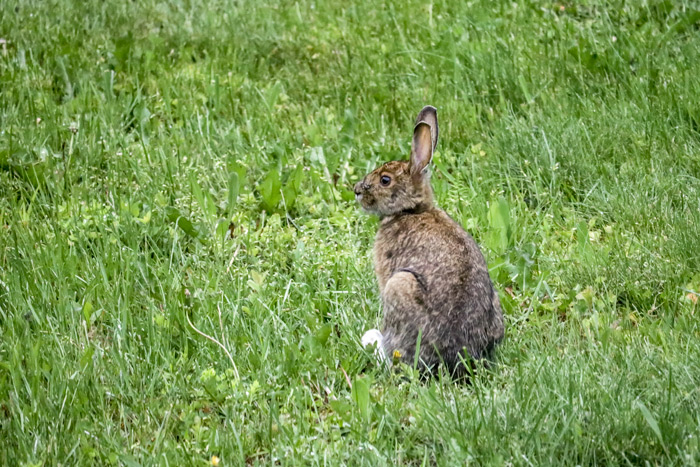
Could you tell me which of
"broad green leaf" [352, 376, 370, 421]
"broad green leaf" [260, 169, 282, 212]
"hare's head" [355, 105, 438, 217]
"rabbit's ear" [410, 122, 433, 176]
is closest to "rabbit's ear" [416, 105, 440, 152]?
"hare's head" [355, 105, 438, 217]

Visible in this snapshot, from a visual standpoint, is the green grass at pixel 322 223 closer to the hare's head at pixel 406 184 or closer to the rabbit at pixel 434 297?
the rabbit at pixel 434 297

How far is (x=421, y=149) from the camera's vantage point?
521 centimetres

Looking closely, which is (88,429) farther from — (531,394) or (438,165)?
(438,165)

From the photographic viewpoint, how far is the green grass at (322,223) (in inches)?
155

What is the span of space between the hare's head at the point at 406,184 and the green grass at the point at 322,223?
442mm

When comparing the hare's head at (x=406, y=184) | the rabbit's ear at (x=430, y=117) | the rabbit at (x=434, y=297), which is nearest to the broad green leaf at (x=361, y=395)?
the rabbit at (x=434, y=297)

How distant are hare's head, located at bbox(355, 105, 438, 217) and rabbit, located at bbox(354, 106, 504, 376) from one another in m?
0.12

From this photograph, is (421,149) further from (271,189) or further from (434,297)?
(271,189)

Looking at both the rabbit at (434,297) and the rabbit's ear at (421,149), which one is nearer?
the rabbit at (434,297)

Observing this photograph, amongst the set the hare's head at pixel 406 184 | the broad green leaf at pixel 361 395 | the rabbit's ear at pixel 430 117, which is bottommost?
the broad green leaf at pixel 361 395

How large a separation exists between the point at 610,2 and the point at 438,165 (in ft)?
8.79

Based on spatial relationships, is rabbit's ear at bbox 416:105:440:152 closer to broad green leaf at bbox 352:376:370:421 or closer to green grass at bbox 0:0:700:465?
green grass at bbox 0:0:700:465

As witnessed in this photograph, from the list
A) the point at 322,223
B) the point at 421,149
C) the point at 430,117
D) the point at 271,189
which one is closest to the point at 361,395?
the point at 421,149

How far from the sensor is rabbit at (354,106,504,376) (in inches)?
171
